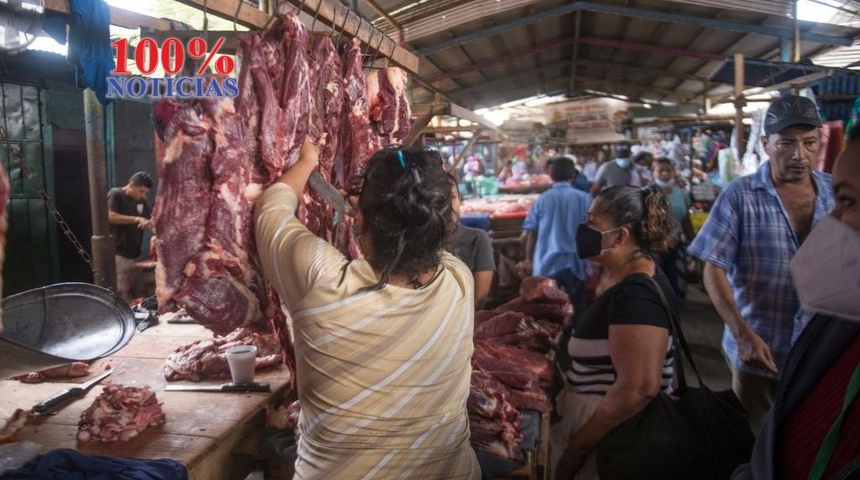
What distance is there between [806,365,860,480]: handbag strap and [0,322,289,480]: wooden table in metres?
1.97

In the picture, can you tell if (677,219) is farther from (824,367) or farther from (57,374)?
(57,374)

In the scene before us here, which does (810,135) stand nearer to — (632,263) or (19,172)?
(632,263)

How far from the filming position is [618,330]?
2379 millimetres

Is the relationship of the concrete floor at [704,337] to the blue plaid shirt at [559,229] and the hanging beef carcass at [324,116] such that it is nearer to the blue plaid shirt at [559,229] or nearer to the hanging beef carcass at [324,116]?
the blue plaid shirt at [559,229]

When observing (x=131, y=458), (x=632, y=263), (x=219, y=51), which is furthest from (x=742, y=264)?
(x=131, y=458)

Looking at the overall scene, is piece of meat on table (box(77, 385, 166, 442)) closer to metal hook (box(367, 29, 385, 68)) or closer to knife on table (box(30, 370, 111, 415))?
knife on table (box(30, 370, 111, 415))

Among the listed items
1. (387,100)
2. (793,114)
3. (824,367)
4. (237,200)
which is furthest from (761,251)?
(237,200)

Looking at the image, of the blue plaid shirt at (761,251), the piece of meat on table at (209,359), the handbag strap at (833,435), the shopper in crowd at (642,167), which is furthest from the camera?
the shopper in crowd at (642,167)

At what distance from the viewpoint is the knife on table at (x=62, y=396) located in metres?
2.51

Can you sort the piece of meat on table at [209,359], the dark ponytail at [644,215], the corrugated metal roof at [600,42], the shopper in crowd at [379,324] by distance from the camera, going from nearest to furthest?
1. the shopper in crowd at [379,324]
2. the dark ponytail at [644,215]
3. the piece of meat on table at [209,359]
4. the corrugated metal roof at [600,42]

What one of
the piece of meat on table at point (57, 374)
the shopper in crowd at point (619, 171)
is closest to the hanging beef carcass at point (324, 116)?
the piece of meat on table at point (57, 374)

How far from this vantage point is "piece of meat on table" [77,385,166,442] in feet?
7.51

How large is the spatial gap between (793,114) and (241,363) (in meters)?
3.21

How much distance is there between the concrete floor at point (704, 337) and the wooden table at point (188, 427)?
5063 millimetres
